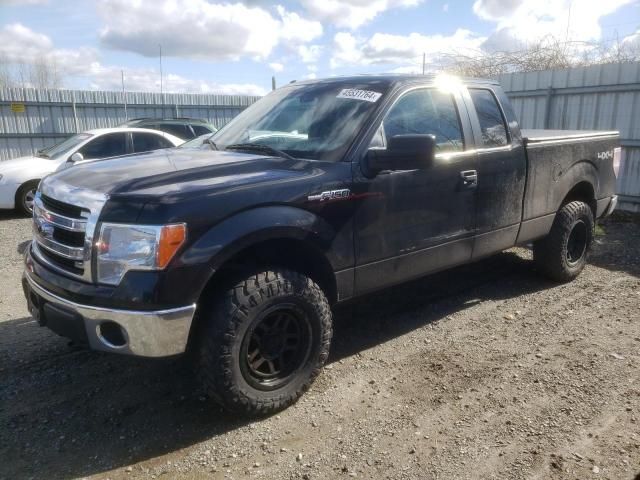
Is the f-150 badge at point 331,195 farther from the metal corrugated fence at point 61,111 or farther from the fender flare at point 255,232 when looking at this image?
A: the metal corrugated fence at point 61,111

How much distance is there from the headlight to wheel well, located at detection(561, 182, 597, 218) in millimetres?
4193

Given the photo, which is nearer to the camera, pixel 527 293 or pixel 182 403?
pixel 182 403

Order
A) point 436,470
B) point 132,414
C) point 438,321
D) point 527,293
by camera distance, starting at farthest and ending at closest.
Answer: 1. point 527,293
2. point 438,321
3. point 132,414
4. point 436,470

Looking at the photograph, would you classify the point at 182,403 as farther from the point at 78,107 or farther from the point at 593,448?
the point at 78,107

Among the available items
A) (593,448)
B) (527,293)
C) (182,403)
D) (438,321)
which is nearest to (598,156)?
(527,293)

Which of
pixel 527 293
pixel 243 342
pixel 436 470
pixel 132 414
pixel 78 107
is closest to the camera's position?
pixel 436 470

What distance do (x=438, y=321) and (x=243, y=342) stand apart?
212cm

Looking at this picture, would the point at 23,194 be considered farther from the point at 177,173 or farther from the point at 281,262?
the point at 281,262

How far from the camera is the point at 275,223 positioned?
2.88 m

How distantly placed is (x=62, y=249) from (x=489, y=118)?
11.2ft

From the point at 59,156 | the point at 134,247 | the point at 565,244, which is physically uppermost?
the point at 134,247

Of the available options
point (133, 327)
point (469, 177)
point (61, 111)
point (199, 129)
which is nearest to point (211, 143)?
point (133, 327)

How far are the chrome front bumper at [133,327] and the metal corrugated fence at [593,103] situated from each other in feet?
27.0

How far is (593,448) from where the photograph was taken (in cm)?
272
